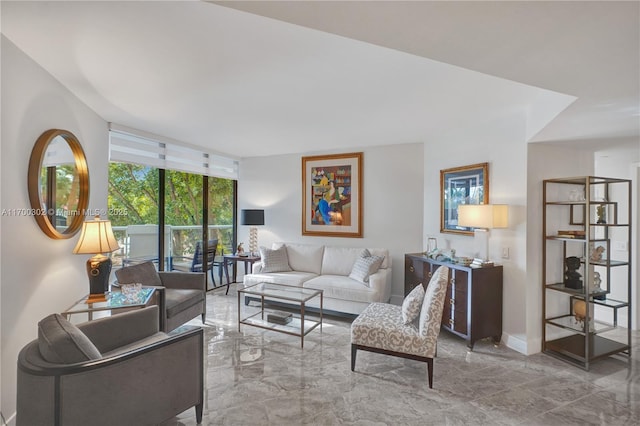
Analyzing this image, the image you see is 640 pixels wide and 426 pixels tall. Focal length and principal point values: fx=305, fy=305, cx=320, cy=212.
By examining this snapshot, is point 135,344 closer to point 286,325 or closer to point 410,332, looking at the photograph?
point 286,325

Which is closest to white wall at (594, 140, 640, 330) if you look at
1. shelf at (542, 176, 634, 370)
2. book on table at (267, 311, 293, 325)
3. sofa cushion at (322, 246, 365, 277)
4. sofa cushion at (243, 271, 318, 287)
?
shelf at (542, 176, 634, 370)

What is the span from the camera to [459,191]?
382 cm

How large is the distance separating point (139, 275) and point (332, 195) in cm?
296

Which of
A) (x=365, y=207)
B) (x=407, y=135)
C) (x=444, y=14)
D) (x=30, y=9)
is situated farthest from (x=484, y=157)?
(x=30, y=9)

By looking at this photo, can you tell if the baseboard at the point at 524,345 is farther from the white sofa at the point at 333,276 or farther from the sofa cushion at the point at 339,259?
the sofa cushion at the point at 339,259

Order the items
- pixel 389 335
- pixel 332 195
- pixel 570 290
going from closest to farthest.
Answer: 1. pixel 389 335
2. pixel 570 290
3. pixel 332 195

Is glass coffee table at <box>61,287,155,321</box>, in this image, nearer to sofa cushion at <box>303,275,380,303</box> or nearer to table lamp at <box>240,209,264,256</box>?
sofa cushion at <box>303,275,380,303</box>

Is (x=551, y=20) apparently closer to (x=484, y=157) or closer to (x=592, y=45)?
(x=592, y=45)

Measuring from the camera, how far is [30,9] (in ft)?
5.24

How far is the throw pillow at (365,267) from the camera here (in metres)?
4.06

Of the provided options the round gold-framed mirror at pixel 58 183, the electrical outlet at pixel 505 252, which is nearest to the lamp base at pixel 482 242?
the electrical outlet at pixel 505 252

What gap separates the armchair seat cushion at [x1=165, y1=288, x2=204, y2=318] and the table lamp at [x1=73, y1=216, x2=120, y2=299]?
652mm

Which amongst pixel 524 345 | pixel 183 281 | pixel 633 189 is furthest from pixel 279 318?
pixel 633 189

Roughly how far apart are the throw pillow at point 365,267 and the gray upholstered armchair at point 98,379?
245 cm
